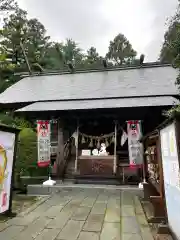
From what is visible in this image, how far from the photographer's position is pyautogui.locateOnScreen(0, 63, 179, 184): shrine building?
7.78m

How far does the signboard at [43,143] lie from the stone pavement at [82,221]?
1799 mm

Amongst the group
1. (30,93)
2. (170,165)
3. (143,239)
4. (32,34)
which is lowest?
(143,239)

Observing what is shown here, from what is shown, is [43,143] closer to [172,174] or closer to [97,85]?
[97,85]

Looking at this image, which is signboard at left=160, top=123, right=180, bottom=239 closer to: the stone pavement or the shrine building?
the stone pavement

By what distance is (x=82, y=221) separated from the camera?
4.02 meters

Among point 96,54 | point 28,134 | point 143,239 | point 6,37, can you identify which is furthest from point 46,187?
point 96,54

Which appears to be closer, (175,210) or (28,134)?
(175,210)

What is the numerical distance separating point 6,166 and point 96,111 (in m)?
4.92

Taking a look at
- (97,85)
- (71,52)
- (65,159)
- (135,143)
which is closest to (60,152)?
(65,159)

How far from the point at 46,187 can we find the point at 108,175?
2.26 meters

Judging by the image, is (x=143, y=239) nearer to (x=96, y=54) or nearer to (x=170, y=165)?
(x=170, y=165)

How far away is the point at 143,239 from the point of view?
10.5 feet

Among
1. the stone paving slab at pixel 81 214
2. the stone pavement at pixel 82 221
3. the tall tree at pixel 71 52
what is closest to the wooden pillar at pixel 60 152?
the stone pavement at pixel 82 221

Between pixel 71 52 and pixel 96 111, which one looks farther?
pixel 71 52
